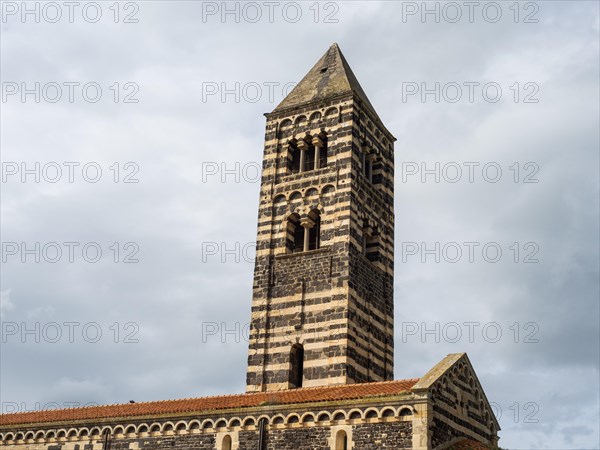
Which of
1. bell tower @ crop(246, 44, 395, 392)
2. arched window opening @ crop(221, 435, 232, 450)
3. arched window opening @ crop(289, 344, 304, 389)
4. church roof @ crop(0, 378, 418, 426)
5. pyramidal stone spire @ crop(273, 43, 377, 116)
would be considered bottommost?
arched window opening @ crop(221, 435, 232, 450)

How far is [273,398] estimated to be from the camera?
81.3 feet

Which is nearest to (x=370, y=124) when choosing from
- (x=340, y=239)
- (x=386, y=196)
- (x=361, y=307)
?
(x=386, y=196)

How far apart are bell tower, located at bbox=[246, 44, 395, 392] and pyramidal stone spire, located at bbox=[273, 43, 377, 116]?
65 millimetres

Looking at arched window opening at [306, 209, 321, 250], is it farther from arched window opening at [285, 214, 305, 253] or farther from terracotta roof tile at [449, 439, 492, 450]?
terracotta roof tile at [449, 439, 492, 450]

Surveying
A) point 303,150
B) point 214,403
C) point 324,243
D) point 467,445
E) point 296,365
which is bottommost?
point 467,445

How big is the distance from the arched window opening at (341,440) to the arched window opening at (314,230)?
11.1m

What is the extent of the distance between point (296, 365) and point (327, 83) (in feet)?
43.2

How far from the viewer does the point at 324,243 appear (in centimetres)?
3127

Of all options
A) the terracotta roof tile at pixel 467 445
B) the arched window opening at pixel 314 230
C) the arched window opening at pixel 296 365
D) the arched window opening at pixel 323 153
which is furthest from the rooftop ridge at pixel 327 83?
the terracotta roof tile at pixel 467 445

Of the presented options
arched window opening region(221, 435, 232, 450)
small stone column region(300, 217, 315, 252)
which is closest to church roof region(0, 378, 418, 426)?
arched window opening region(221, 435, 232, 450)

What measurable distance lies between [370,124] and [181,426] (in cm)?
1668

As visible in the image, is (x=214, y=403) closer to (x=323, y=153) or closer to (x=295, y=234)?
(x=295, y=234)

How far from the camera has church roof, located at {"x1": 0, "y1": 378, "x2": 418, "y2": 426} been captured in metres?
23.1

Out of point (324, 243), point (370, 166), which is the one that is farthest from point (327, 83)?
point (324, 243)
